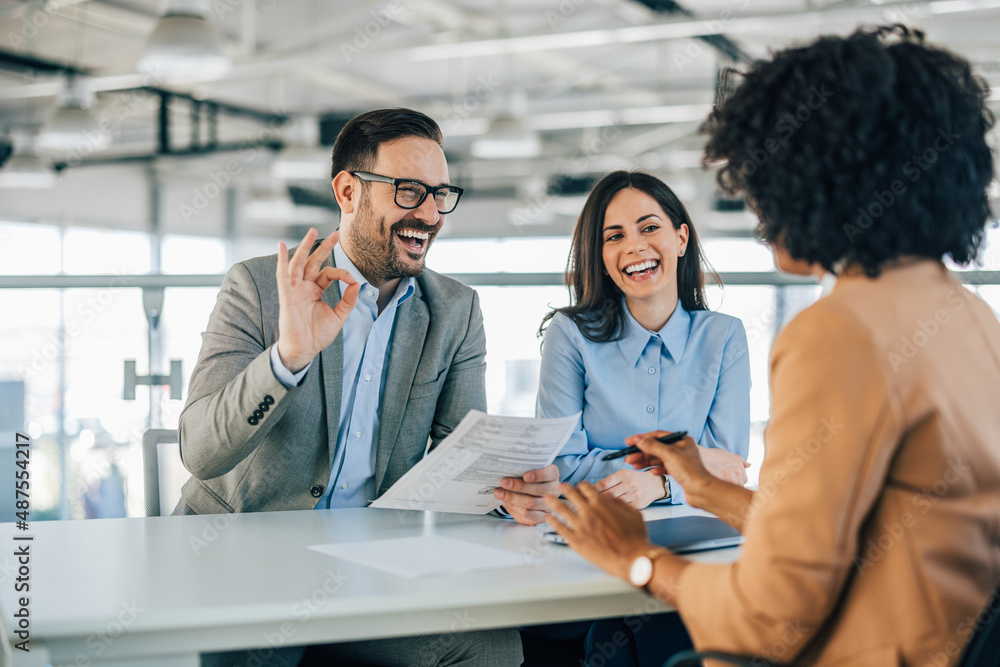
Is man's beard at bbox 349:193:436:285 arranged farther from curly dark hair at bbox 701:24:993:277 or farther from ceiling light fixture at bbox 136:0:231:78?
ceiling light fixture at bbox 136:0:231:78

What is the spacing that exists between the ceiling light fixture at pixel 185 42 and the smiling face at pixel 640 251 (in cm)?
197

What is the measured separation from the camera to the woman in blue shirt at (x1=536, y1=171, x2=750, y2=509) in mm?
2164

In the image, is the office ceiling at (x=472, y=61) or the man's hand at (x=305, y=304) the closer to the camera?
the man's hand at (x=305, y=304)

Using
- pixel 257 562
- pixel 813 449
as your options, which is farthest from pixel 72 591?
pixel 813 449

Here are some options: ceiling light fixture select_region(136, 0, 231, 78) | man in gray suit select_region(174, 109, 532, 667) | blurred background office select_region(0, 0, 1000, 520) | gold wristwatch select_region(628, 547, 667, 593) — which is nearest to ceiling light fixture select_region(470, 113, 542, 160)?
blurred background office select_region(0, 0, 1000, 520)

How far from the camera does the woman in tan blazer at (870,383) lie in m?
1.00

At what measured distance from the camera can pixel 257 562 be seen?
1403 millimetres

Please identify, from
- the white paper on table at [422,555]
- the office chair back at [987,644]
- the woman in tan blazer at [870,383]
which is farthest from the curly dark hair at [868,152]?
the white paper on table at [422,555]

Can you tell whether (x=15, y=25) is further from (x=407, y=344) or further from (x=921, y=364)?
(x=921, y=364)

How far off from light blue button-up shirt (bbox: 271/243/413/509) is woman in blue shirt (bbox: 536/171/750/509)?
1.39ft

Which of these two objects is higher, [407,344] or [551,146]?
[551,146]

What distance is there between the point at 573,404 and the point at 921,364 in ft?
3.98

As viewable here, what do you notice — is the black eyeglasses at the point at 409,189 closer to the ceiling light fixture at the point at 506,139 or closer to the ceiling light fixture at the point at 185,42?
the ceiling light fixture at the point at 185,42

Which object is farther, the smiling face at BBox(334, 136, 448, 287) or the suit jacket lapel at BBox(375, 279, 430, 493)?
the smiling face at BBox(334, 136, 448, 287)
